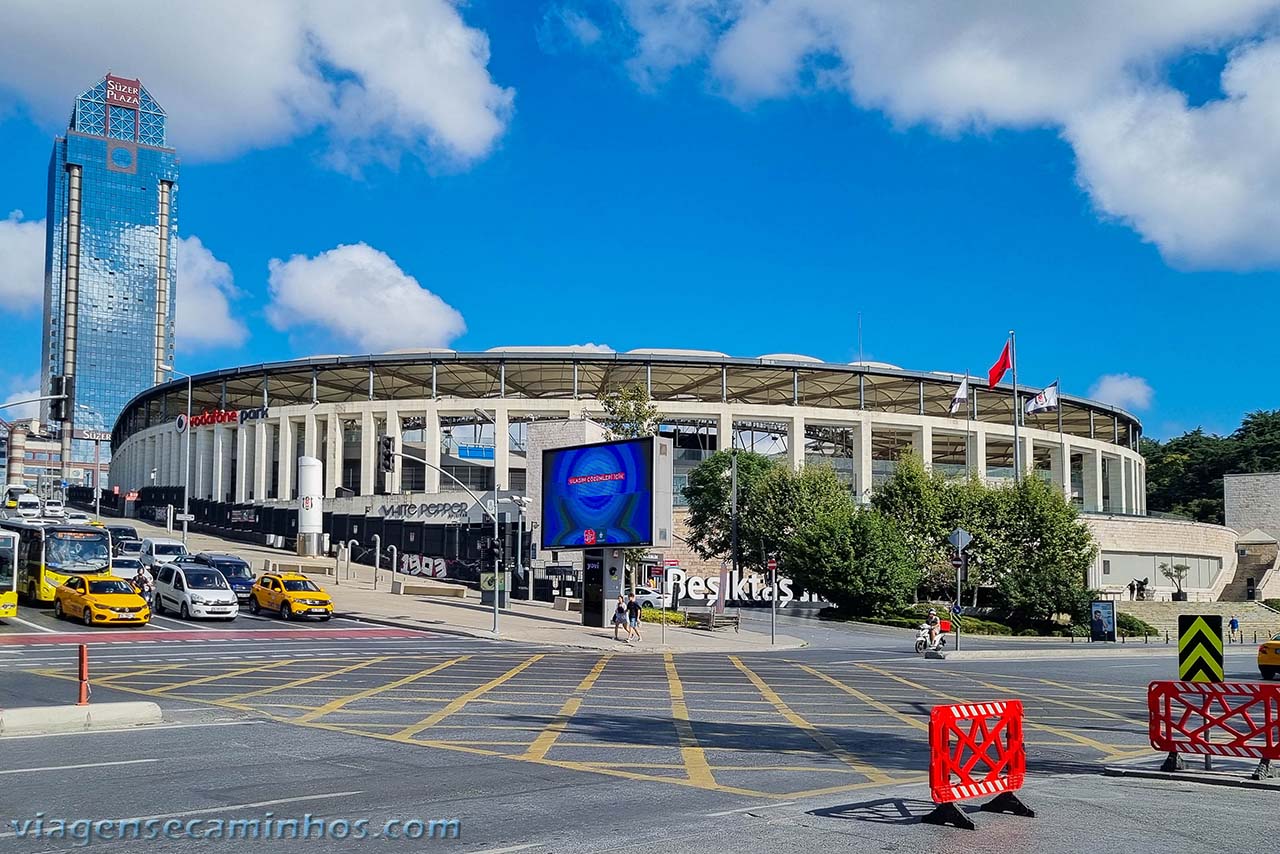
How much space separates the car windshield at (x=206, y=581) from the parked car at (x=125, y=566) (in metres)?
7.17

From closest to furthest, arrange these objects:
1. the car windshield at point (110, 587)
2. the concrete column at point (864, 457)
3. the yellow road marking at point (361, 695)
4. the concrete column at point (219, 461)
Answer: the yellow road marking at point (361, 695)
the car windshield at point (110, 587)
the concrete column at point (864, 457)
the concrete column at point (219, 461)

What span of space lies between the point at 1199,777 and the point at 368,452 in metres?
84.1

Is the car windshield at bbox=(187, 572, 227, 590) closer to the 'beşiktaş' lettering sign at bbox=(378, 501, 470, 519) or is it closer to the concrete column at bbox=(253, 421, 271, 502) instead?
the 'beşiktaş' lettering sign at bbox=(378, 501, 470, 519)

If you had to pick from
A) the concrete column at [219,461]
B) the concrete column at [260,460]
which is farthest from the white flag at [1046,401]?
the concrete column at [219,461]

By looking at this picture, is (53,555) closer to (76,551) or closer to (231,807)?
(76,551)

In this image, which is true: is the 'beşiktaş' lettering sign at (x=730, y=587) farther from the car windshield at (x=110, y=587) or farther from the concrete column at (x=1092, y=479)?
the concrete column at (x=1092, y=479)

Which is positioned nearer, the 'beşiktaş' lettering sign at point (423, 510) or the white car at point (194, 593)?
the white car at point (194, 593)

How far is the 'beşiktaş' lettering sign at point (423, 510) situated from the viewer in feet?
255

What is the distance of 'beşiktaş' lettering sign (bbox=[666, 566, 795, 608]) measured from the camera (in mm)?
68875

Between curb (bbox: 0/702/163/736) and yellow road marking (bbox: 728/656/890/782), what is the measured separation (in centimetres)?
976

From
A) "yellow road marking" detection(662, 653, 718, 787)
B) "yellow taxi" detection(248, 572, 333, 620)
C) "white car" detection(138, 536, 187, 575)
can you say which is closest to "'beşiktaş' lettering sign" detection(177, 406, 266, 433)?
"white car" detection(138, 536, 187, 575)

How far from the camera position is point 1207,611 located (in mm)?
75438

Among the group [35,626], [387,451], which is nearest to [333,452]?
[387,451]

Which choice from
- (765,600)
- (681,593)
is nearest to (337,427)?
(681,593)
